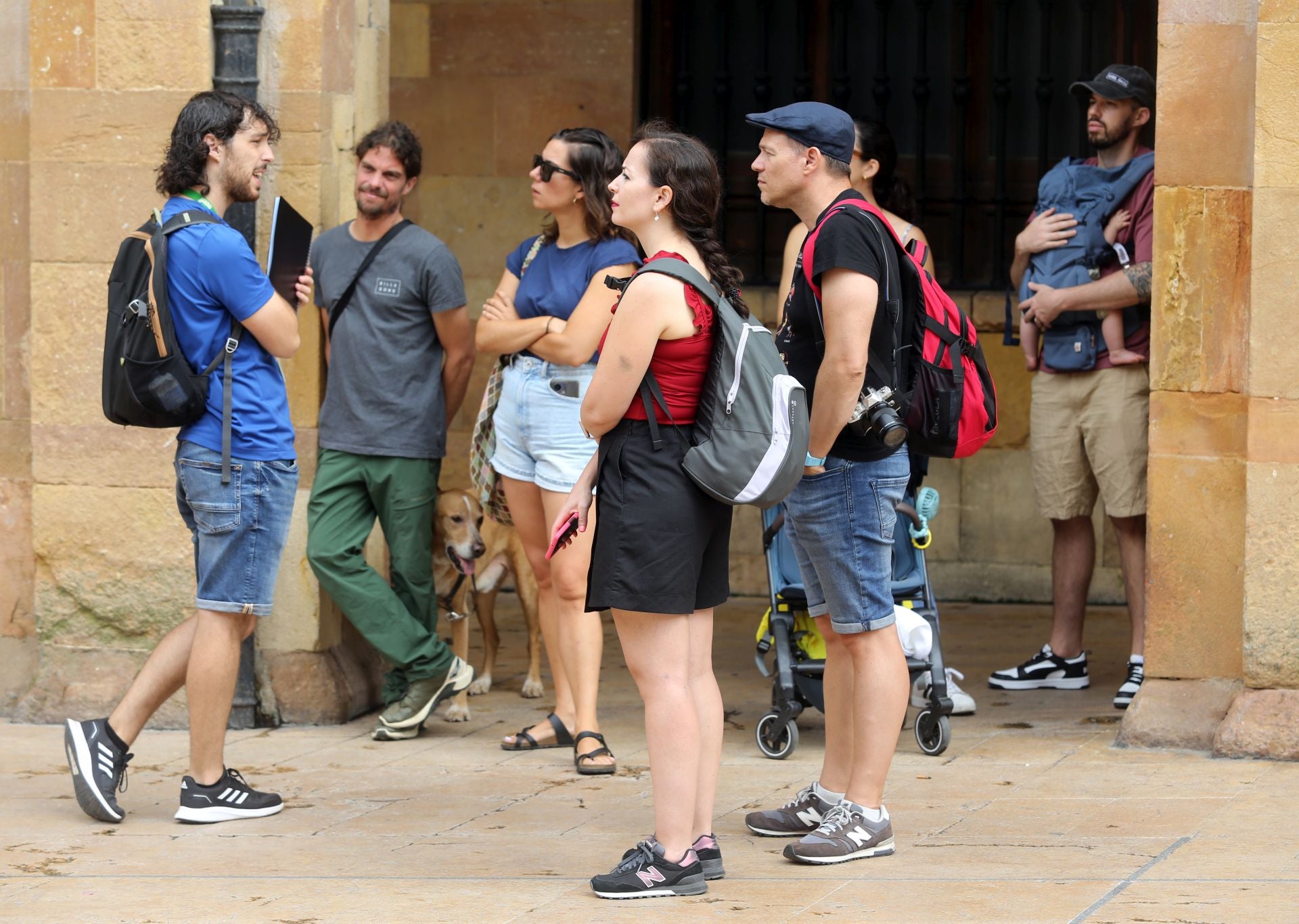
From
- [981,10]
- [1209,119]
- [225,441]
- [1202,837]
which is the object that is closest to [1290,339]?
[1209,119]

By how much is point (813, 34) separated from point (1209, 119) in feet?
12.1

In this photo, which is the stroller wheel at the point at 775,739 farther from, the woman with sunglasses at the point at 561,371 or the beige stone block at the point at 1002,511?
the beige stone block at the point at 1002,511

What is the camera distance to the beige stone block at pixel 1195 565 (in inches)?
231

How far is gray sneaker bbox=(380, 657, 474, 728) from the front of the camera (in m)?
6.28

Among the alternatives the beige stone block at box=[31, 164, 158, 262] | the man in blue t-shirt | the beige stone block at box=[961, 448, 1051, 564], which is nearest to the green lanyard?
the man in blue t-shirt

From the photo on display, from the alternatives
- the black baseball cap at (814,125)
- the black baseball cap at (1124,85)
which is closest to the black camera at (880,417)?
the black baseball cap at (814,125)

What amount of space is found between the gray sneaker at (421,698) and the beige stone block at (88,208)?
5.28 feet

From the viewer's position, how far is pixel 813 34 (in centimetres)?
923

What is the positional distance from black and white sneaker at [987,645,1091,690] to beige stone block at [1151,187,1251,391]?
4.96 feet

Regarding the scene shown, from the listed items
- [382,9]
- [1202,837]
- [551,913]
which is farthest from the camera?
[382,9]

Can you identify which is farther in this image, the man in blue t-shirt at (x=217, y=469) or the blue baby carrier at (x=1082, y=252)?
the blue baby carrier at (x=1082, y=252)

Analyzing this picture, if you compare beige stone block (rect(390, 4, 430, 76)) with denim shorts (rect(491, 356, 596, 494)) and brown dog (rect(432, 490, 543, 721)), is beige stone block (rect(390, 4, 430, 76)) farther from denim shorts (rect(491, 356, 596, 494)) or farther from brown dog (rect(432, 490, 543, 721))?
denim shorts (rect(491, 356, 596, 494))

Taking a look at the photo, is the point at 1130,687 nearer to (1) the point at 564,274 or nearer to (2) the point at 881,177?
(2) the point at 881,177

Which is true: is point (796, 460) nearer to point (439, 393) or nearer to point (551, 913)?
point (551, 913)
